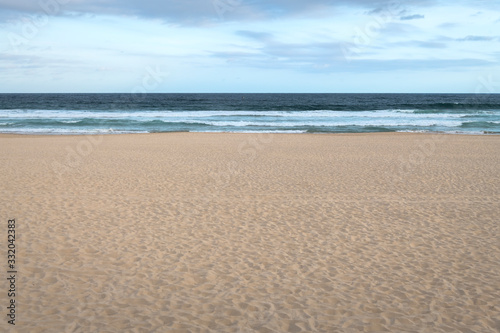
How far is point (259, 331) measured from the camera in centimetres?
432

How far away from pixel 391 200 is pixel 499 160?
885 cm

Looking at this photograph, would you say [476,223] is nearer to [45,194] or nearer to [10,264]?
[10,264]

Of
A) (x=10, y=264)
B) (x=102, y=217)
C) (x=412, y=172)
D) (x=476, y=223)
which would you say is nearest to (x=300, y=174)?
(x=412, y=172)

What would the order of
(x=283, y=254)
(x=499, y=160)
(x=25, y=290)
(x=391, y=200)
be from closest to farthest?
(x=25, y=290) → (x=283, y=254) → (x=391, y=200) → (x=499, y=160)

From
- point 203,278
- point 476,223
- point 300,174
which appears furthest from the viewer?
point 300,174

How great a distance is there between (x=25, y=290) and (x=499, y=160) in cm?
1654

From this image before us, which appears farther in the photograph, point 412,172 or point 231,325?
point 412,172

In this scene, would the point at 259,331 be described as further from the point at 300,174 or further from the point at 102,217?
the point at 300,174

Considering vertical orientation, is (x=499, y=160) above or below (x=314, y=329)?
above

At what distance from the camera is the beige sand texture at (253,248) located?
183 inches

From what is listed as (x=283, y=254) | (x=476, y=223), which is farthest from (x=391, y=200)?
(x=283, y=254)

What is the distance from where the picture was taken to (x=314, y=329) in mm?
4367

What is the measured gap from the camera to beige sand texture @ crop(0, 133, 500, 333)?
15.2 ft

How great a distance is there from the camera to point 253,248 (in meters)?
6.65
